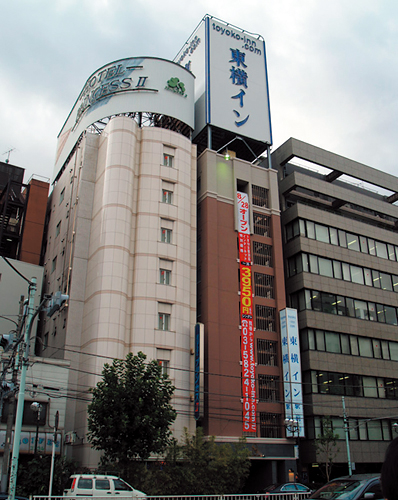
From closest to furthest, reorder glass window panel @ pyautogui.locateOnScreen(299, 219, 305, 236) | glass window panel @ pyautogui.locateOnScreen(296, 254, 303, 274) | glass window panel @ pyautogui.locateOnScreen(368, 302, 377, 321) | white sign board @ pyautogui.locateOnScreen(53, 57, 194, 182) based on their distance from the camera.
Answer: white sign board @ pyautogui.locateOnScreen(53, 57, 194, 182) → glass window panel @ pyautogui.locateOnScreen(296, 254, 303, 274) → glass window panel @ pyautogui.locateOnScreen(299, 219, 305, 236) → glass window panel @ pyautogui.locateOnScreen(368, 302, 377, 321)

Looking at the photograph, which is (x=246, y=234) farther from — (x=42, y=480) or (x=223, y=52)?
(x=42, y=480)

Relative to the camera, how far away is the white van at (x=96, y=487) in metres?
24.2

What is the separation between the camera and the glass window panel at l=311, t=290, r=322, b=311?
55.0 m

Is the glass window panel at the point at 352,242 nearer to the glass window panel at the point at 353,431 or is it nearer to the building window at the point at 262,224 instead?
the building window at the point at 262,224

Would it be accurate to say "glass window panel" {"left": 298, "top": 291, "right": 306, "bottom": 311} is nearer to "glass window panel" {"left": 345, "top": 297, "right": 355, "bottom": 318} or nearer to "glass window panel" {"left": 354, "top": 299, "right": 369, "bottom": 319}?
"glass window panel" {"left": 345, "top": 297, "right": 355, "bottom": 318}

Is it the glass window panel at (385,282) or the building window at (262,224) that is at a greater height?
the building window at (262,224)

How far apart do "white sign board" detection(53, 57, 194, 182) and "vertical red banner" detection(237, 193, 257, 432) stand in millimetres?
12746

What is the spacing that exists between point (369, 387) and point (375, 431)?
458cm

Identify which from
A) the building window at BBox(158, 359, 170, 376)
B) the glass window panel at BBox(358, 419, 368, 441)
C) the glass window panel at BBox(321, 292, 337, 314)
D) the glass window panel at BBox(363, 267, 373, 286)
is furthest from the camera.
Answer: the glass window panel at BBox(363, 267, 373, 286)

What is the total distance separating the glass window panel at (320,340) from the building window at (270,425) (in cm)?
913

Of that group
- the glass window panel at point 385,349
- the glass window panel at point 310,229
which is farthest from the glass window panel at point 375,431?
the glass window panel at point 310,229

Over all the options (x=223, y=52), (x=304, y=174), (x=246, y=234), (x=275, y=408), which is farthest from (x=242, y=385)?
(x=223, y=52)

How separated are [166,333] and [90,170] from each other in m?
20.1

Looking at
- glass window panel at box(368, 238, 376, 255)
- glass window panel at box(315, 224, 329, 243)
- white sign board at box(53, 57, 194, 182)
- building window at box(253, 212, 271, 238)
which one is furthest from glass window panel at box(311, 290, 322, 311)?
white sign board at box(53, 57, 194, 182)
